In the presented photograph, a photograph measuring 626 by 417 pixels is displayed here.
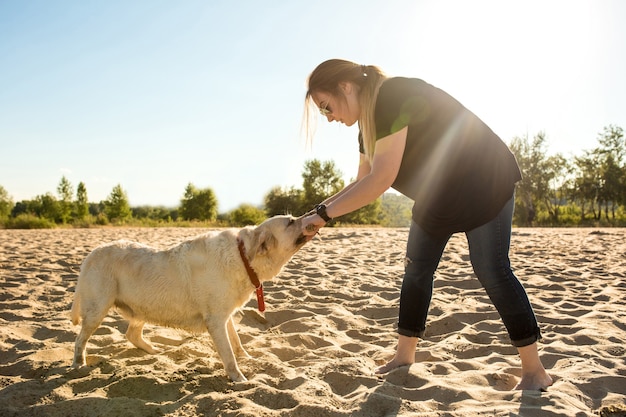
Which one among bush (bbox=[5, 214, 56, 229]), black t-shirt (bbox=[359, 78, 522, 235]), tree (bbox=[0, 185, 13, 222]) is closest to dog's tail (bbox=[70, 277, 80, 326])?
black t-shirt (bbox=[359, 78, 522, 235])

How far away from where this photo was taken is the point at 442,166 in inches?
119

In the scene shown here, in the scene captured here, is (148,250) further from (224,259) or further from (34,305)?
(34,305)

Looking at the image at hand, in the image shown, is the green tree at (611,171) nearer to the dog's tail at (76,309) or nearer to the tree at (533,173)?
the tree at (533,173)

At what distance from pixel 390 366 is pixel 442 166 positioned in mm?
1692

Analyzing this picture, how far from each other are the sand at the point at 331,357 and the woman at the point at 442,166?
1.68 ft

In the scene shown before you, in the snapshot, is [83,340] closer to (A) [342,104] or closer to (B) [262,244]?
(B) [262,244]

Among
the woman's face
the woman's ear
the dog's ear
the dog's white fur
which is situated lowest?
the dog's white fur

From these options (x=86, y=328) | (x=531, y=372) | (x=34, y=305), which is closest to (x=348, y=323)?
(x=531, y=372)

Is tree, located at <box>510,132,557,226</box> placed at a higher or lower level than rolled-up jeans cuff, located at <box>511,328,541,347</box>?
higher

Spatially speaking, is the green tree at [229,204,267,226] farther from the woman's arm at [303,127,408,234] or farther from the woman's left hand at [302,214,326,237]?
the woman's arm at [303,127,408,234]

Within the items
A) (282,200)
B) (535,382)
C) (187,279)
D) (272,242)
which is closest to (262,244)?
(272,242)

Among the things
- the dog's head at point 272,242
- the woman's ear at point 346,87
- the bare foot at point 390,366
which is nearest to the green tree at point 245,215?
the dog's head at point 272,242

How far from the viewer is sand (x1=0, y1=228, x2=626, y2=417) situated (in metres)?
2.86

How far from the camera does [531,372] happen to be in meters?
3.07
